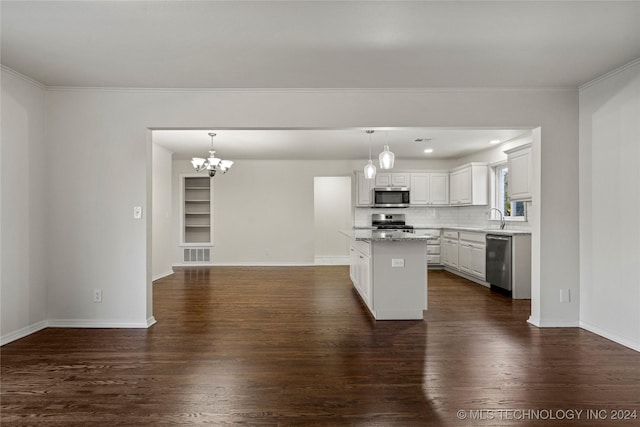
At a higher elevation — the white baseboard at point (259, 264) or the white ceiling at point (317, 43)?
the white ceiling at point (317, 43)

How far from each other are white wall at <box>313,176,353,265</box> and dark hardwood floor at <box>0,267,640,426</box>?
16.4ft

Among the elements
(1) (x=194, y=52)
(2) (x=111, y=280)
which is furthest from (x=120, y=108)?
(2) (x=111, y=280)

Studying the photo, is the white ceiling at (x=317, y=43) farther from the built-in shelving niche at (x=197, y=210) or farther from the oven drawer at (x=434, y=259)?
the built-in shelving niche at (x=197, y=210)

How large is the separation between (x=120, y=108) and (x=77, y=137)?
0.56 metres

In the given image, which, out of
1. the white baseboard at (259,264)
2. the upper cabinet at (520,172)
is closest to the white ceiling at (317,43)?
the upper cabinet at (520,172)

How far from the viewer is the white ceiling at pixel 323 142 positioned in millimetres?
5379

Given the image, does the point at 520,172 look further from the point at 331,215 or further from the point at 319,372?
the point at 331,215

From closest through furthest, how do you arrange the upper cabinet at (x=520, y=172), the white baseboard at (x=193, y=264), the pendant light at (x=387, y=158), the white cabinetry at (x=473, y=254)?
→ the pendant light at (x=387, y=158) < the upper cabinet at (x=520, y=172) < the white cabinetry at (x=473, y=254) < the white baseboard at (x=193, y=264)

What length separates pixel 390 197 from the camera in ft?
25.0

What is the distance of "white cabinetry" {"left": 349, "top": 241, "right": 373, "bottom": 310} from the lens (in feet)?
13.2

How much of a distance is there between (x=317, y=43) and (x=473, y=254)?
4.81 meters

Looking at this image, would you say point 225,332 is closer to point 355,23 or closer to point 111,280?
point 111,280

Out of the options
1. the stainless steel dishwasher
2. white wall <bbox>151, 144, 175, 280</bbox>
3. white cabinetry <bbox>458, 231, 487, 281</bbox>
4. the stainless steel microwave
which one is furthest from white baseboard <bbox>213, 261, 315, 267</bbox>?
the stainless steel dishwasher

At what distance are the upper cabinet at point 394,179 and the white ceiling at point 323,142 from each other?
429 mm
